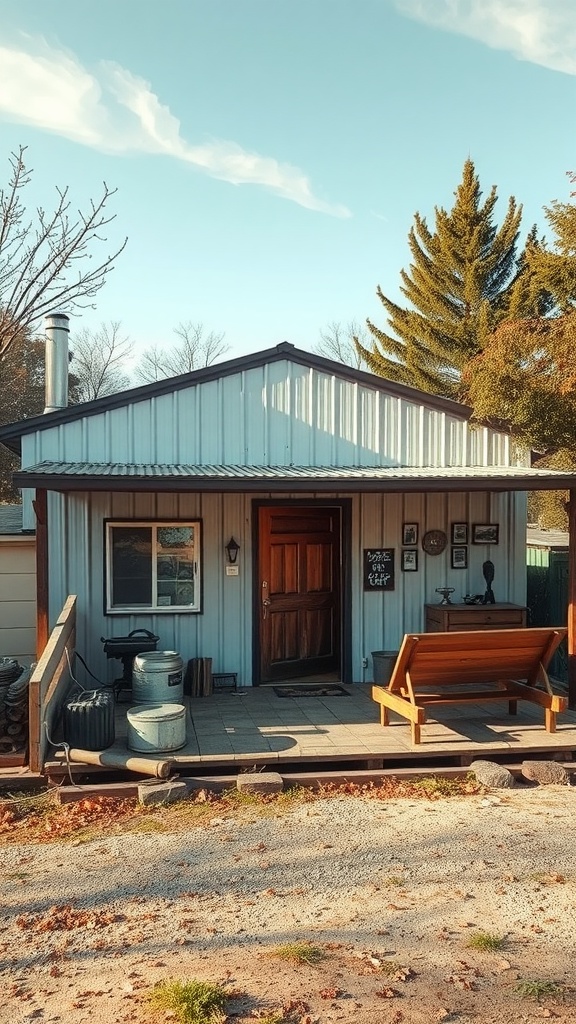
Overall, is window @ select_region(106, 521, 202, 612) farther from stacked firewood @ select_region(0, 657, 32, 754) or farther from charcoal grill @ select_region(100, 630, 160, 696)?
stacked firewood @ select_region(0, 657, 32, 754)

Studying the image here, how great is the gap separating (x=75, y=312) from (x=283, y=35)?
4.56 m

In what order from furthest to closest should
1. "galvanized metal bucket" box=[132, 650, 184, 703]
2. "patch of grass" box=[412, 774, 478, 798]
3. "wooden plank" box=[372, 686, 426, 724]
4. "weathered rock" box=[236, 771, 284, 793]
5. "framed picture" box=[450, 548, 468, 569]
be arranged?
1. "framed picture" box=[450, 548, 468, 569]
2. "galvanized metal bucket" box=[132, 650, 184, 703]
3. "wooden plank" box=[372, 686, 426, 724]
4. "patch of grass" box=[412, 774, 478, 798]
5. "weathered rock" box=[236, 771, 284, 793]

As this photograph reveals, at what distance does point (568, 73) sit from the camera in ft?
33.9

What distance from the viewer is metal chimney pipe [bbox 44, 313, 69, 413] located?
8656mm

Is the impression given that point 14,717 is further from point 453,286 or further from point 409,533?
point 453,286

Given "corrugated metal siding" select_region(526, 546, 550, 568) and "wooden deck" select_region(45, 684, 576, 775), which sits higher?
"corrugated metal siding" select_region(526, 546, 550, 568)

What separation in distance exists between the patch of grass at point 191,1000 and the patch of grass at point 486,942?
3.91ft

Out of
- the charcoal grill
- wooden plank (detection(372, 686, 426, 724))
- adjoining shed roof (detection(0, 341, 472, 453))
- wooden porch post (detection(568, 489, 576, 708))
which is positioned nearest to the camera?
wooden plank (detection(372, 686, 426, 724))

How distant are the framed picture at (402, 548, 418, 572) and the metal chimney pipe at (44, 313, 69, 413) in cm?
438

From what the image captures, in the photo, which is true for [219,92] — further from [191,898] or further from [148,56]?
[191,898]

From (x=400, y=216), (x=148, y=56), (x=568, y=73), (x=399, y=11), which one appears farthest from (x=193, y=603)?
(x=400, y=216)

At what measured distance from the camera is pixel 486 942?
131 inches

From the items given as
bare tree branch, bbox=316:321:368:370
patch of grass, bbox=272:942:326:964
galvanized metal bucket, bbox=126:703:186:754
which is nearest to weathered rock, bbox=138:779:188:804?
galvanized metal bucket, bbox=126:703:186:754

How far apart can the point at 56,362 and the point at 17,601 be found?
2965 millimetres
